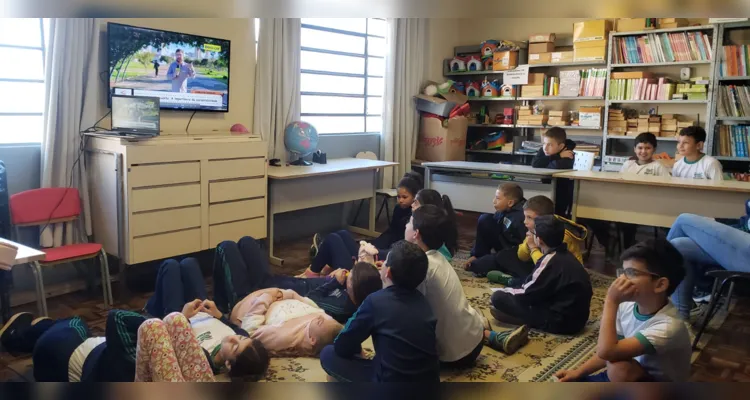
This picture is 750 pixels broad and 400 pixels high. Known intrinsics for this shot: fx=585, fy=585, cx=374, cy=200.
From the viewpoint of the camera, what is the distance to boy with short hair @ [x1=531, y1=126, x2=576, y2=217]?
4848 millimetres

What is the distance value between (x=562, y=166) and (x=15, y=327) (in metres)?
4.11

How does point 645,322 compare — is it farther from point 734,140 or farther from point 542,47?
point 542,47

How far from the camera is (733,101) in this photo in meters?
5.25

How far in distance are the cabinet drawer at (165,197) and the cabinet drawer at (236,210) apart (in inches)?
6.4

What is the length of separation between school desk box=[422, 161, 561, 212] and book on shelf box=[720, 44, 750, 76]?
192 centimetres

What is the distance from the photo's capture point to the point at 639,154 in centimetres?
485

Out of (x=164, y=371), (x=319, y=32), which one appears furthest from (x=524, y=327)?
(x=319, y=32)

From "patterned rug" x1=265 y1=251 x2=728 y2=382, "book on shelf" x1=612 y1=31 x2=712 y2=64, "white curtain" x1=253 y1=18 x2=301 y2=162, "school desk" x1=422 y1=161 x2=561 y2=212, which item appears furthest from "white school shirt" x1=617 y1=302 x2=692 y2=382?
"book on shelf" x1=612 y1=31 x2=712 y2=64

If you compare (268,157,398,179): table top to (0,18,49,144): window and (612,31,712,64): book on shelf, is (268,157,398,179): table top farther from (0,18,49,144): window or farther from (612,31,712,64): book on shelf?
(612,31,712,64): book on shelf

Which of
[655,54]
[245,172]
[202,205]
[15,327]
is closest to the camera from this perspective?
[15,327]

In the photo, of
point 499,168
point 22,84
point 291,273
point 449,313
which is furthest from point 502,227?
point 22,84

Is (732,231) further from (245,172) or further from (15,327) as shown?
(15,327)

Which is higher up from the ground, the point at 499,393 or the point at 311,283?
the point at 499,393

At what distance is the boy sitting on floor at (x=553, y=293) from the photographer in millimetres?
2975
